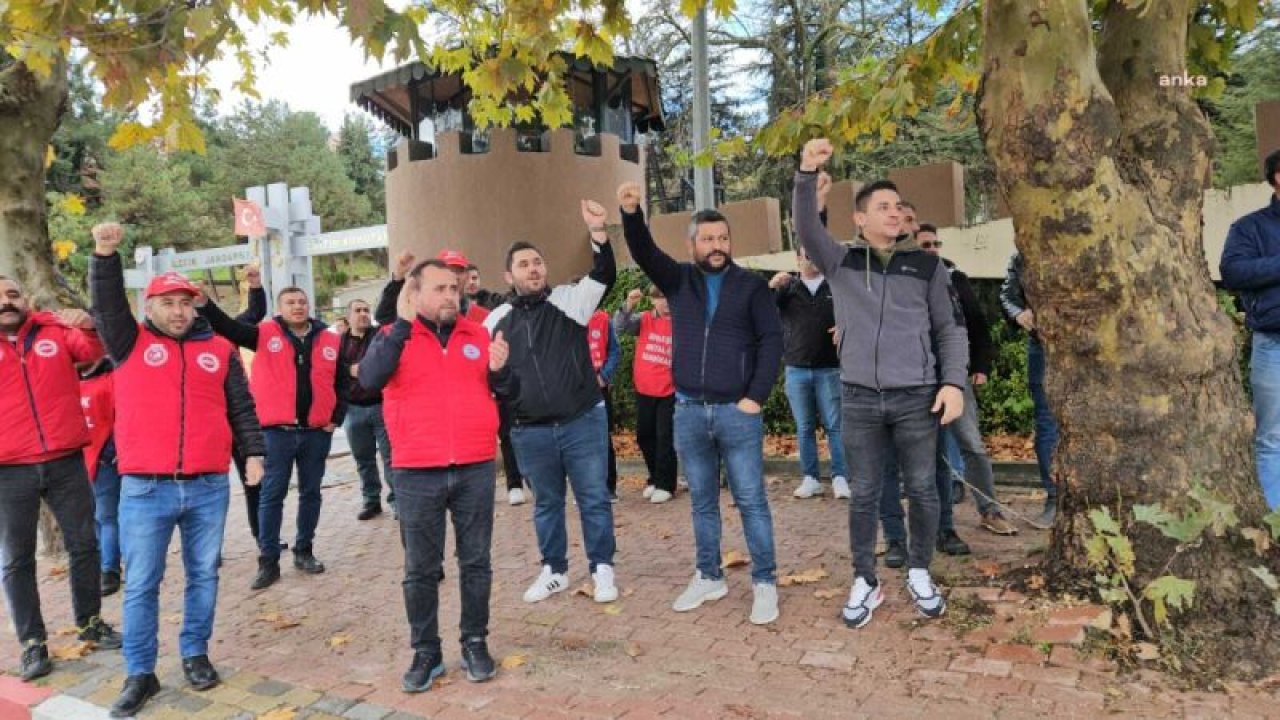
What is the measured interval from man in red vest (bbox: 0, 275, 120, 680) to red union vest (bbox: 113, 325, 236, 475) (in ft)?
2.52

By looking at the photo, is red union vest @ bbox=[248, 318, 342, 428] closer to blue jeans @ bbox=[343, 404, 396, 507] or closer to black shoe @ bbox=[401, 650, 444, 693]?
blue jeans @ bbox=[343, 404, 396, 507]

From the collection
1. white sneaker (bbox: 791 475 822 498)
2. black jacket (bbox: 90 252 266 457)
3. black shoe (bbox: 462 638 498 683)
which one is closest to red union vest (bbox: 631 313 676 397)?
white sneaker (bbox: 791 475 822 498)

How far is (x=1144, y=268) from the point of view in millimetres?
3852

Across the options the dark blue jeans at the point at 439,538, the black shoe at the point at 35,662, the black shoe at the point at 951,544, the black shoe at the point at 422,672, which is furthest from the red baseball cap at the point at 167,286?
the black shoe at the point at 951,544

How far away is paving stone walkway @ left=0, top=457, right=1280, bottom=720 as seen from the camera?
3486 mm

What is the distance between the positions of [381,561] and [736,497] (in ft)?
9.76

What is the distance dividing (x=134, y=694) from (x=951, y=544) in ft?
14.5

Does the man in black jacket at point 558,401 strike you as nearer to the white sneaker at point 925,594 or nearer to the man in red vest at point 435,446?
the man in red vest at point 435,446

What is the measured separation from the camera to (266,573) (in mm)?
5816

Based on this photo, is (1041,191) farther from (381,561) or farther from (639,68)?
(639,68)

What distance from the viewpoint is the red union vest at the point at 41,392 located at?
14.8ft

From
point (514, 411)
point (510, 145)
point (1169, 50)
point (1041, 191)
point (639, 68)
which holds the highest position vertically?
point (639, 68)

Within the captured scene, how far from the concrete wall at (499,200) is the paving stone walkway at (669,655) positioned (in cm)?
748

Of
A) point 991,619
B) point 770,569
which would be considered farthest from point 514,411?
point 991,619
